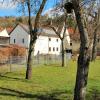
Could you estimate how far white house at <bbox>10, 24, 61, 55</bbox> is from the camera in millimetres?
92144

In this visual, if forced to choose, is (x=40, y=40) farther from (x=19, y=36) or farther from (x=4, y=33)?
(x=4, y=33)

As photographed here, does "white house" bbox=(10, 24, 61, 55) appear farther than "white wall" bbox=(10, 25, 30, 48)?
Yes

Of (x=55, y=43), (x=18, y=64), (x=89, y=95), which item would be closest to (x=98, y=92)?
(x=89, y=95)

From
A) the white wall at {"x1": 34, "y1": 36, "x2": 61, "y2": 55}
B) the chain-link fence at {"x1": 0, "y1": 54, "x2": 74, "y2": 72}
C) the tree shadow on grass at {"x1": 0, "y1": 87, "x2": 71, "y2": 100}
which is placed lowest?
the tree shadow on grass at {"x1": 0, "y1": 87, "x2": 71, "y2": 100}

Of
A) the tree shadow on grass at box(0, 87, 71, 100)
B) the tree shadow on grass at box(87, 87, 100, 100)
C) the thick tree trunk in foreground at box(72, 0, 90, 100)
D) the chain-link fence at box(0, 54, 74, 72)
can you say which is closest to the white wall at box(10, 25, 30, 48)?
the chain-link fence at box(0, 54, 74, 72)

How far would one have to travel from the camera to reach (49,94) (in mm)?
20047

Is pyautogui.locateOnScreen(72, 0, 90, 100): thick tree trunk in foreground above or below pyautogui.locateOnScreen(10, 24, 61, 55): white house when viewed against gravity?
below

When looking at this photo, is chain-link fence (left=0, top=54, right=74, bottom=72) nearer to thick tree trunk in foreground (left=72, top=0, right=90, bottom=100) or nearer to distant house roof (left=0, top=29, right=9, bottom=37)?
thick tree trunk in foreground (left=72, top=0, right=90, bottom=100)

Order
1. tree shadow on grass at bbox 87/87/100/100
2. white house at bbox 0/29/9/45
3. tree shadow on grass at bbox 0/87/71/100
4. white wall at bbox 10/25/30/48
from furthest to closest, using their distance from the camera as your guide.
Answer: white wall at bbox 10/25/30/48 < white house at bbox 0/29/9/45 < tree shadow on grass at bbox 87/87/100/100 < tree shadow on grass at bbox 0/87/71/100

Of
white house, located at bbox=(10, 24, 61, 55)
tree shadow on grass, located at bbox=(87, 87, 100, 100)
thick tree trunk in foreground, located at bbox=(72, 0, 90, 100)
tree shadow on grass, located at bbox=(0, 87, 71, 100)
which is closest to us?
thick tree trunk in foreground, located at bbox=(72, 0, 90, 100)

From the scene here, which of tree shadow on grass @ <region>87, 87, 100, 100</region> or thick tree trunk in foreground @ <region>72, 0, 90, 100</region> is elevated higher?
thick tree trunk in foreground @ <region>72, 0, 90, 100</region>

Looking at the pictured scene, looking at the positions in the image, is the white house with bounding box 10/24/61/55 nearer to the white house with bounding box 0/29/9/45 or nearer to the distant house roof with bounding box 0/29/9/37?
the distant house roof with bounding box 0/29/9/37

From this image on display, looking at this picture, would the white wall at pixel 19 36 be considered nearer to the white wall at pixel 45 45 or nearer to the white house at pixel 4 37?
the white house at pixel 4 37

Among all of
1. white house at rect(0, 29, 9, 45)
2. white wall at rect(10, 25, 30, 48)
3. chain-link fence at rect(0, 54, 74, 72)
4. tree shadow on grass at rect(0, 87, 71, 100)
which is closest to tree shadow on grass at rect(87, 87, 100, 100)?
tree shadow on grass at rect(0, 87, 71, 100)
